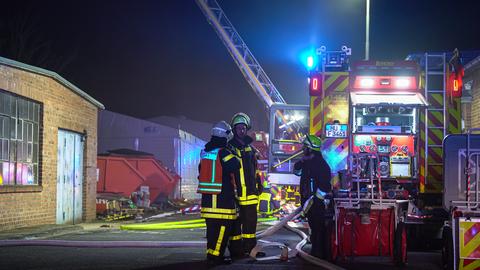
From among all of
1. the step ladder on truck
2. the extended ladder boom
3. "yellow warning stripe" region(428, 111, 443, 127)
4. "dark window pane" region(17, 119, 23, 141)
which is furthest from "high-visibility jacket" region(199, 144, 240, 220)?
the extended ladder boom

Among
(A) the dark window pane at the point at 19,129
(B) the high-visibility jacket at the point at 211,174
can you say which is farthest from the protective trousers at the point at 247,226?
(A) the dark window pane at the point at 19,129

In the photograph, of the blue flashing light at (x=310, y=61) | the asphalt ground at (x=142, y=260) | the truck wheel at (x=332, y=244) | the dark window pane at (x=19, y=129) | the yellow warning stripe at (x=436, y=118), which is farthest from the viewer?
the dark window pane at (x=19, y=129)

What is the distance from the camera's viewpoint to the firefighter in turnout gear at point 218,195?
705 cm

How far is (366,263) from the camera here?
303 inches

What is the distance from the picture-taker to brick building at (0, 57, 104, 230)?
12.0m

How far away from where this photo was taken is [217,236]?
7.06 m

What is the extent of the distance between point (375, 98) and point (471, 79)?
8.04m

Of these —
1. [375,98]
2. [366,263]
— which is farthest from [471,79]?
[366,263]

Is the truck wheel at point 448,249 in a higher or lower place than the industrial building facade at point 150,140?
lower

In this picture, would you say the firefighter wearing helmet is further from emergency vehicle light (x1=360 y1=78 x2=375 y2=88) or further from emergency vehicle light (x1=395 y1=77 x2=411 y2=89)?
emergency vehicle light (x1=395 y1=77 x2=411 y2=89)

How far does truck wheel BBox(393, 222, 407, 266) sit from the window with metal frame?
7.77 m

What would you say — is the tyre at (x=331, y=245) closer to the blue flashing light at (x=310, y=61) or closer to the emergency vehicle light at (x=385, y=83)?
the emergency vehicle light at (x=385, y=83)

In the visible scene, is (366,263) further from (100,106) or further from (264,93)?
(264,93)

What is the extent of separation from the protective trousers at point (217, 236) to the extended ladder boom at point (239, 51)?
53.3 ft
